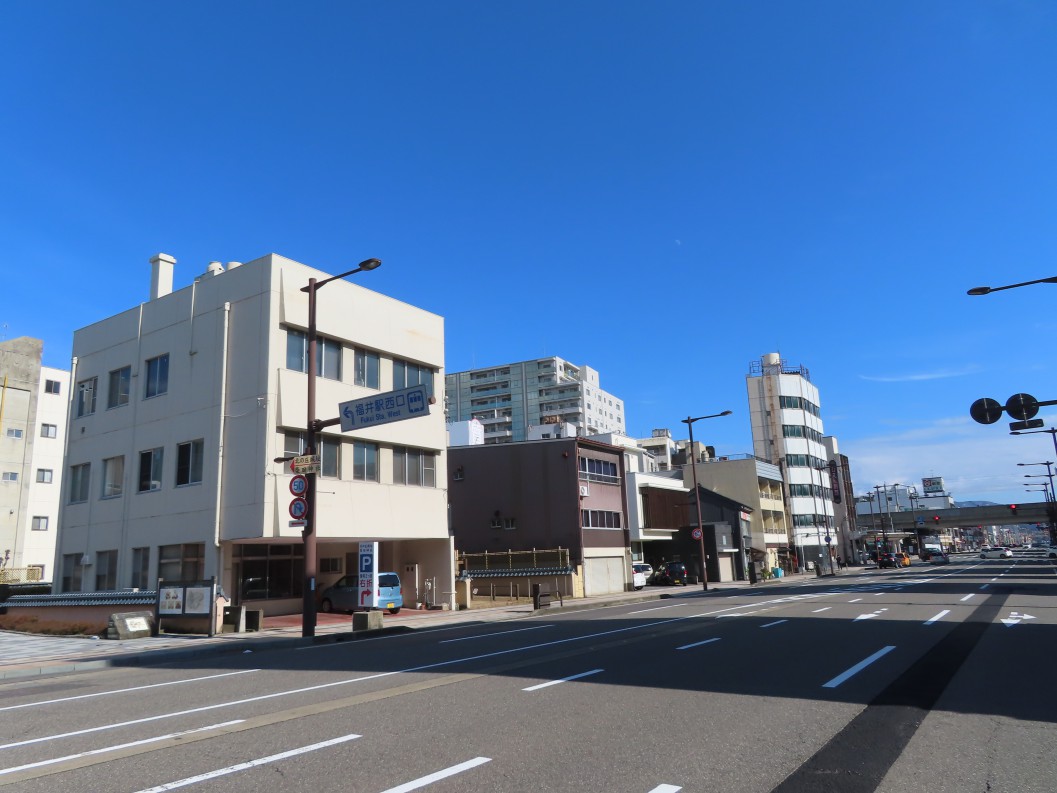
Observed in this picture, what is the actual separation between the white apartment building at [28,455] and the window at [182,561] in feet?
123

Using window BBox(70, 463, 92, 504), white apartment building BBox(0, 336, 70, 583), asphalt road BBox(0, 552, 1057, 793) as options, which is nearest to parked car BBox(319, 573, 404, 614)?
window BBox(70, 463, 92, 504)

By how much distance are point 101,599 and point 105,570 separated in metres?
6.06

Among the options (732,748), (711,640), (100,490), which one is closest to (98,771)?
(732,748)

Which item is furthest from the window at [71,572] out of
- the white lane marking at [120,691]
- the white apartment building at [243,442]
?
the white lane marking at [120,691]

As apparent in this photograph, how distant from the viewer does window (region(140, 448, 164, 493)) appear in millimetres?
28406

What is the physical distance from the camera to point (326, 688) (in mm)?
10641

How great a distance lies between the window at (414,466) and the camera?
1209 inches

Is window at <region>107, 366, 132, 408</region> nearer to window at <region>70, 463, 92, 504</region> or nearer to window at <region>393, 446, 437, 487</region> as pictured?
window at <region>70, 463, 92, 504</region>

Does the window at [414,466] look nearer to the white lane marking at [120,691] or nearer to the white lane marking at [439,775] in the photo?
the white lane marking at [120,691]

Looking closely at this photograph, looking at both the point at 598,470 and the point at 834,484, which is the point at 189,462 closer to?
the point at 598,470

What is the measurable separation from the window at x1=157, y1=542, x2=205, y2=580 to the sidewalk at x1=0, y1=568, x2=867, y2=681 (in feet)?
10.3

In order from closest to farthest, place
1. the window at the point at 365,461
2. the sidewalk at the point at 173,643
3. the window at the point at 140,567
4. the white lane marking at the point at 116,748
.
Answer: the white lane marking at the point at 116,748 → the sidewalk at the point at 173,643 → the window at the point at 140,567 → the window at the point at 365,461

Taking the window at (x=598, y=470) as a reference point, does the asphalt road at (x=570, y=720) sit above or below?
below

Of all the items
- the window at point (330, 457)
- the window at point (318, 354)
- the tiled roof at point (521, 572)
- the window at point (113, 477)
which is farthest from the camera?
the tiled roof at point (521, 572)
